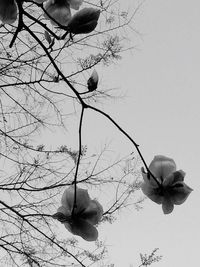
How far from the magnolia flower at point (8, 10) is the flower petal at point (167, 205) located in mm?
325

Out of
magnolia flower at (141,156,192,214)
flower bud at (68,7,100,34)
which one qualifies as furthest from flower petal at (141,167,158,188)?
flower bud at (68,7,100,34)

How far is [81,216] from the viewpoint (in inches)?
21.8

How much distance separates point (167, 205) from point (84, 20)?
29 cm

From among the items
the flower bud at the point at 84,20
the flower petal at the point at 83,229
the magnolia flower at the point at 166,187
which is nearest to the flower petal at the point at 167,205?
the magnolia flower at the point at 166,187

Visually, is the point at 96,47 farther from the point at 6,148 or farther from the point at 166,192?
the point at 166,192

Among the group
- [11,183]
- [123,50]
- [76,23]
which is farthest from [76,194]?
[123,50]

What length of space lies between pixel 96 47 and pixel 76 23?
202cm

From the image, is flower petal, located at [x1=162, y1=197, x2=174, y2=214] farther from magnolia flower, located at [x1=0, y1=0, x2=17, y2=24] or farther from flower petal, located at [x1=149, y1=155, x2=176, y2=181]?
magnolia flower, located at [x1=0, y1=0, x2=17, y2=24]

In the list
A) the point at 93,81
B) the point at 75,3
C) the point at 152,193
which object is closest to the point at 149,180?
the point at 152,193

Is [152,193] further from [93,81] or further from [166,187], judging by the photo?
[93,81]

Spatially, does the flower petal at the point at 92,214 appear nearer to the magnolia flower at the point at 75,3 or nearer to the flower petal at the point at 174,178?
the flower petal at the point at 174,178

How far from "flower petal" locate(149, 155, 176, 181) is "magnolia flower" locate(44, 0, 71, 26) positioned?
23 centimetres

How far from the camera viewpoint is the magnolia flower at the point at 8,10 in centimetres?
49

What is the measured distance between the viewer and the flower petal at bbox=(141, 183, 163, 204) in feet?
1.91
